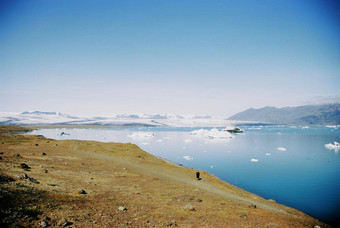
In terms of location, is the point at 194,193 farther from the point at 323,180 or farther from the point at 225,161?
the point at 225,161

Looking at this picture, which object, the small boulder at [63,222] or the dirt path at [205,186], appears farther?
the dirt path at [205,186]

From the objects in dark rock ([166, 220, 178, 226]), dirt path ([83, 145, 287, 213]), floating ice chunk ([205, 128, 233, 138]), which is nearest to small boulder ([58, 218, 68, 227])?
dark rock ([166, 220, 178, 226])

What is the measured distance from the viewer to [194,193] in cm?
1490

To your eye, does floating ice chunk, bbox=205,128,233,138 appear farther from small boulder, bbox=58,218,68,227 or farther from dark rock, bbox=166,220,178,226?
small boulder, bbox=58,218,68,227

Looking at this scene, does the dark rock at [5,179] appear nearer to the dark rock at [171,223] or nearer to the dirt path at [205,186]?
the dark rock at [171,223]

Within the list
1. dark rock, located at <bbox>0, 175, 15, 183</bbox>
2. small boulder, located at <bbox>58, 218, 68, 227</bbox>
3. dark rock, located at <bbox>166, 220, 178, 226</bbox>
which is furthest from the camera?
dark rock, located at <bbox>0, 175, 15, 183</bbox>

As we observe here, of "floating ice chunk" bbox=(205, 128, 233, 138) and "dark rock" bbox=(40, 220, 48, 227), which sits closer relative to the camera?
"dark rock" bbox=(40, 220, 48, 227)

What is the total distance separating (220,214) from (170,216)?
271cm

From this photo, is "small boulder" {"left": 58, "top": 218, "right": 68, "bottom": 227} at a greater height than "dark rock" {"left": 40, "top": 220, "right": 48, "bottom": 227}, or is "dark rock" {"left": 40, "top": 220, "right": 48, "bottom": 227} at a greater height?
"dark rock" {"left": 40, "top": 220, "right": 48, "bottom": 227}

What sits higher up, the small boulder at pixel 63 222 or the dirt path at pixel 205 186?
the small boulder at pixel 63 222

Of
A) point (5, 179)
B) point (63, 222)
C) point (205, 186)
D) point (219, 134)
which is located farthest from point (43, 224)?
point (219, 134)

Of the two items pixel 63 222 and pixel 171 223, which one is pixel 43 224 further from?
pixel 171 223

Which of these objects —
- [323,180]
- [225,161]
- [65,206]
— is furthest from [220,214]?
[225,161]

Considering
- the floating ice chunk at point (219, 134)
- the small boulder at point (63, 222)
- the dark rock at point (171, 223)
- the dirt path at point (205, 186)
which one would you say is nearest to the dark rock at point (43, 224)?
the small boulder at point (63, 222)
